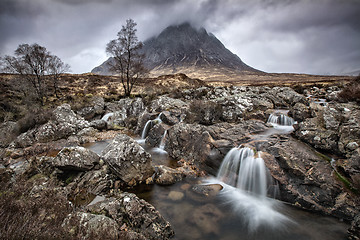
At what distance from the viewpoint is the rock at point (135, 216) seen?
4.10m

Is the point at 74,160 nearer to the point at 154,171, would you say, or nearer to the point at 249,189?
the point at 154,171

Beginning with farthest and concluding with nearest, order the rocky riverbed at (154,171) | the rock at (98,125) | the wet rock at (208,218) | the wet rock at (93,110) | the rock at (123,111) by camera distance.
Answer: the wet rock at (93,110) < the rock at (123,111) < the rock at (98,125) < the wet rock at (208,218) < the rocky riverbed at (154,171)

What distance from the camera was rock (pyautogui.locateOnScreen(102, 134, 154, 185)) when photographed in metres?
7.00

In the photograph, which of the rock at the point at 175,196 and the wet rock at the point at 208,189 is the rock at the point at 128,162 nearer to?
the rock at the point at 175,196

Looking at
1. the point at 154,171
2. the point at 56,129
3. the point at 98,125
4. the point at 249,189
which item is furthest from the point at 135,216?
the point at 98,125

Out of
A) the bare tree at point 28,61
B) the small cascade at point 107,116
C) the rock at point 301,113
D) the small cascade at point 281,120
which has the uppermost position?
the bare tree at point 28,61

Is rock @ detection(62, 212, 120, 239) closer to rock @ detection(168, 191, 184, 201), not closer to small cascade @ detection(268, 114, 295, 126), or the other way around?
rock @ detection(168, 191, 184, 201)

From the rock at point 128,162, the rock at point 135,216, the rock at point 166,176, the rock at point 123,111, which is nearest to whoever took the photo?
the rock at point 135,216

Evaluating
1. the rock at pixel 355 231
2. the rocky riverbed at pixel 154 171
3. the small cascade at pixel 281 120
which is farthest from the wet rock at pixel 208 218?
the small cascade at pixel 281 120

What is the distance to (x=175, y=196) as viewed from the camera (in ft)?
21.6

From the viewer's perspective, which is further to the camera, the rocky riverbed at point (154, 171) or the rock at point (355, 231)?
the rock at point (355, 231)

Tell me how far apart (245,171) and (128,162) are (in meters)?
5.76

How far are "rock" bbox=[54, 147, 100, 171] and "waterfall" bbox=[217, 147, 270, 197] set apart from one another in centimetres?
652

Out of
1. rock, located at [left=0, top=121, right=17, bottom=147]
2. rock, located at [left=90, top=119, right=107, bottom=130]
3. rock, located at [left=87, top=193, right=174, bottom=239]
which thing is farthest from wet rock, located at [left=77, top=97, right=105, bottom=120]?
rock, located at [left=87, top=193, right=174, bottom=239]
